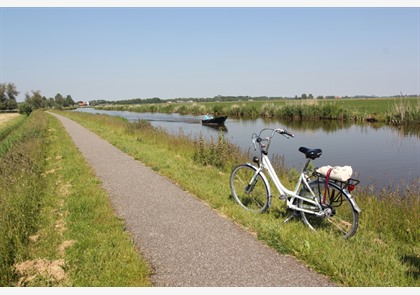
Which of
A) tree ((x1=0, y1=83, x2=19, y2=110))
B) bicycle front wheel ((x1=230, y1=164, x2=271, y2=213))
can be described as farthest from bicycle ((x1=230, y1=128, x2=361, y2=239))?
tree ((x1=0, y1=83, x2=19, y2=110))

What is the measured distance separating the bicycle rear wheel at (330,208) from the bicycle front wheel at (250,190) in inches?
28.1

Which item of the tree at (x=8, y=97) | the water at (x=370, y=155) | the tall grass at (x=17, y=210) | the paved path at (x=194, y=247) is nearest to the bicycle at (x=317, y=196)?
the paved path at (x=194, y=247)

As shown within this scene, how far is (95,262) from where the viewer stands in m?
3.47

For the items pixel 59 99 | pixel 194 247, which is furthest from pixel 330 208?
pixel 59 99

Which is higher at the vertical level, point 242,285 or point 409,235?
point 242,285

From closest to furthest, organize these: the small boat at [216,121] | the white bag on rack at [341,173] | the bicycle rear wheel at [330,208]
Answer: the white bag on rack at [341,173], the bicycle rear wheel at [330,208], the small boat at [216,121]

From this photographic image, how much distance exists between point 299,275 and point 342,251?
755mm

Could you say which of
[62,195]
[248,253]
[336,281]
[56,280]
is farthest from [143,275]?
[62,195]

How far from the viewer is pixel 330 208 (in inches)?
168

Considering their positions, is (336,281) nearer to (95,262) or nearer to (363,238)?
(363,238)

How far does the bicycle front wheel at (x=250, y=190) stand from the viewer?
17.3ft

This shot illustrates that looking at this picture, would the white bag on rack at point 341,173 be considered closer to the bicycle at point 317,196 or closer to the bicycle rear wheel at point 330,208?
the bicycle at point 317,196

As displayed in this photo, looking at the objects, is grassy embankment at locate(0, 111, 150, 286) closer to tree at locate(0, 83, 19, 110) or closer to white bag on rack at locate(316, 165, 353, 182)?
white bag on rack at locate(316, 165, 353, 182)

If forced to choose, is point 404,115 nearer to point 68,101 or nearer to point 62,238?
point 62,238
